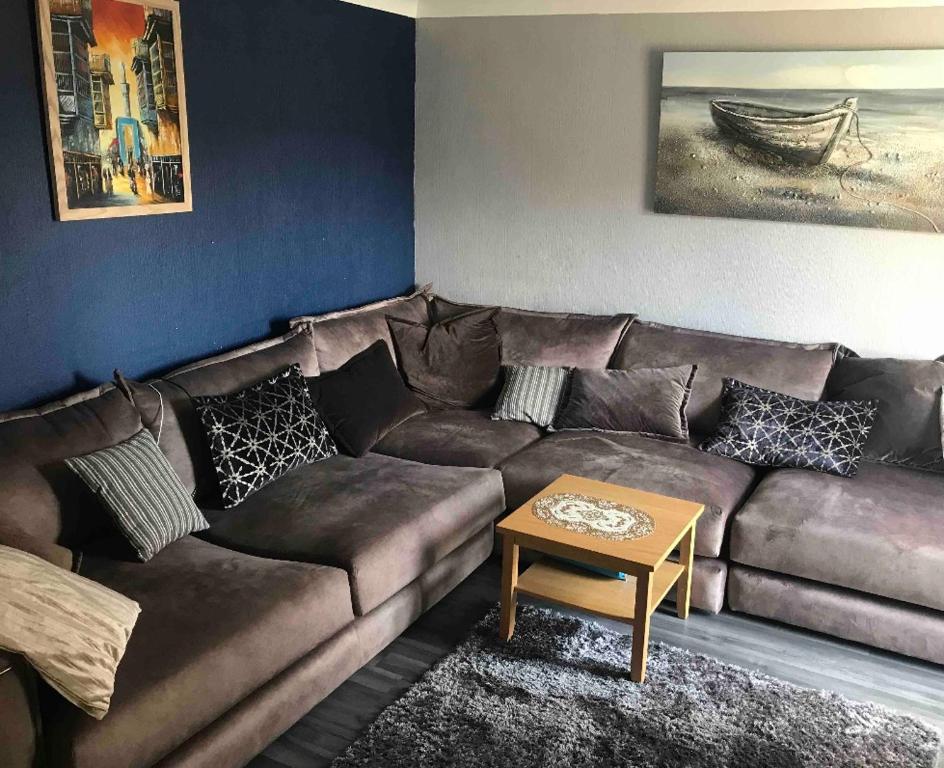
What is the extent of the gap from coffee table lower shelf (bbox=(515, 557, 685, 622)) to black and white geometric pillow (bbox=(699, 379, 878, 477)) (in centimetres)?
71

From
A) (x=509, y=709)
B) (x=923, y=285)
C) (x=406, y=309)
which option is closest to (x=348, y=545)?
(x=509, y=709)

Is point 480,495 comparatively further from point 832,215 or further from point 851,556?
point 832,215

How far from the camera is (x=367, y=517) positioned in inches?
115

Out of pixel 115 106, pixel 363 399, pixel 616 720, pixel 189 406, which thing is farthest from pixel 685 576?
pixel 115 106

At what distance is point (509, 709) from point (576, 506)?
→ 697 millimetres

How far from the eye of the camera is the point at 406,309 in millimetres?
4434

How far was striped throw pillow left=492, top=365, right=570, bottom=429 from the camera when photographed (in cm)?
392

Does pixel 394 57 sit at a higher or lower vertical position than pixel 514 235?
higher

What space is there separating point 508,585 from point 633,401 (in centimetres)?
118

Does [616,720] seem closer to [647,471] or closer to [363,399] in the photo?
[647,471]

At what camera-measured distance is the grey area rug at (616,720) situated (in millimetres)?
2430

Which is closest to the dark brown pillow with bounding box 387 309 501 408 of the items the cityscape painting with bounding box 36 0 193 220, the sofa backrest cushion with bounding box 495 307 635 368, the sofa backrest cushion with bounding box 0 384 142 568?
the sofa backrest cushion with bounding box 495 307 635 368

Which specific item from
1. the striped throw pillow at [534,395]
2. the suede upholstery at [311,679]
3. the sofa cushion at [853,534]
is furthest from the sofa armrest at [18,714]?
the striped throw pillow at [534,395]

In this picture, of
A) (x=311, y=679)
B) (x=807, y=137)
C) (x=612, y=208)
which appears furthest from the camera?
(x=612, y=208)
